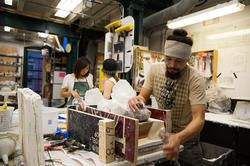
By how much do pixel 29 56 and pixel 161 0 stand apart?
622 cm

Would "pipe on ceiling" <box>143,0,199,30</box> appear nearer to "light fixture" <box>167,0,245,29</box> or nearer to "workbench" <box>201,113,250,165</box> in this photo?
"light fixture" <box>167,0,245,29</box>

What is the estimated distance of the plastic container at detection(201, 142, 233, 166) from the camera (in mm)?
1969

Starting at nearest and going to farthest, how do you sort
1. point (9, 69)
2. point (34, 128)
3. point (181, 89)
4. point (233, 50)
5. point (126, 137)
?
point (34, 128)
point (126, 137)
point (181, 89)
point (233, 50)
point (9, 69)

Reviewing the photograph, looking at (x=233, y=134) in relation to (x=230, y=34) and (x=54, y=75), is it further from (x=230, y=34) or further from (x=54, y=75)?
(x=54, y=75)

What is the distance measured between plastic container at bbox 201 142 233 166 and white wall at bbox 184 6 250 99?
1281mm

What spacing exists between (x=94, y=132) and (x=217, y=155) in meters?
1.96

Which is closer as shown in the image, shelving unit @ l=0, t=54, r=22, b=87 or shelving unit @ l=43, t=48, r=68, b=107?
shelving unit @ l=0, t=54, r=22, b=87

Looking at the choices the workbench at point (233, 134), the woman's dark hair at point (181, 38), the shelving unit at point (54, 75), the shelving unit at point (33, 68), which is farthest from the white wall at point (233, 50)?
the shelving unit at point (33, 68)

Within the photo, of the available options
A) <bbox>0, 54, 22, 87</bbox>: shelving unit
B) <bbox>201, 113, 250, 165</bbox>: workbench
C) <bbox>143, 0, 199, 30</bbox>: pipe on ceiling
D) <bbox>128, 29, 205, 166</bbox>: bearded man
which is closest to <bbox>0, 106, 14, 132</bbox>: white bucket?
<bbox>128, 29, 205, 166</bbox>: bearded man

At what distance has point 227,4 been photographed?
8.44 feet

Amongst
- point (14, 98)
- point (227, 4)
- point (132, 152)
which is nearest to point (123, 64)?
point (227, 4)

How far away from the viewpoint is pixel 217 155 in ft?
7.78

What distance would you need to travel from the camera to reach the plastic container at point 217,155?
1969 mm

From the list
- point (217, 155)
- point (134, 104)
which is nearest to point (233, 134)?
point (217, 155)
